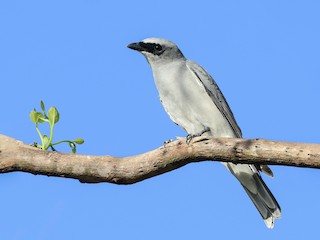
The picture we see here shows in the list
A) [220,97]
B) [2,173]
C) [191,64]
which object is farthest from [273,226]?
[2,173]

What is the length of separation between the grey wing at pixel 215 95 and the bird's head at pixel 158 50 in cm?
35

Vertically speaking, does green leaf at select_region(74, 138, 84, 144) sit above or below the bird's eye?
below

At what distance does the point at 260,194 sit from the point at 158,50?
6.90 feet

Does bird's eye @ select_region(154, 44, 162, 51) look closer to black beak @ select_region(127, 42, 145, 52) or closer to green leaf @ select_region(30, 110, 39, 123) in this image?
black beak @ select_region(127, 42, 145, 52)

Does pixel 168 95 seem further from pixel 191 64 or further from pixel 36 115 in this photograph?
pixel 36 115

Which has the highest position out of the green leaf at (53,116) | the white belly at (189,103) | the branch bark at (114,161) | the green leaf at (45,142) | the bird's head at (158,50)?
the bird's head at (158,50)

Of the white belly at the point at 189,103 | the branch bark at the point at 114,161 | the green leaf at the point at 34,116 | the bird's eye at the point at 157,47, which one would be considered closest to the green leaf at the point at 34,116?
the green leaf at the point at 34,116

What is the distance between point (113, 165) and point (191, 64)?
305 centimetres

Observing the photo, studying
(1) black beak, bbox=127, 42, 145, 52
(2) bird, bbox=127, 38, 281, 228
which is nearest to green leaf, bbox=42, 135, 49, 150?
(2) bird, bbox=127, 38, 281, 228

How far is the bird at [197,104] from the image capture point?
22.3 ft

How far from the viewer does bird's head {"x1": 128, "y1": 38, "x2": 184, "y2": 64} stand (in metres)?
7.49

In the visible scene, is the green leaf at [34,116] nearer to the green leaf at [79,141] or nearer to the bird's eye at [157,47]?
the green leaf at [79,141]

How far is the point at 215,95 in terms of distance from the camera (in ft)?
23.8

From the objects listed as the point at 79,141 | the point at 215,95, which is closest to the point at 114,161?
the point at 79,141
